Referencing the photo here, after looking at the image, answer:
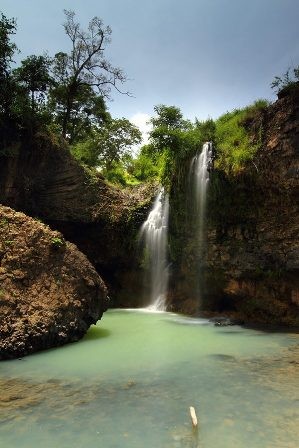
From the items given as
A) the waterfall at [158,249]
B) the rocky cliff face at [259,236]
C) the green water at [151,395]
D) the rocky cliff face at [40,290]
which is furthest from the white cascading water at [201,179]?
the green water at [151,395]

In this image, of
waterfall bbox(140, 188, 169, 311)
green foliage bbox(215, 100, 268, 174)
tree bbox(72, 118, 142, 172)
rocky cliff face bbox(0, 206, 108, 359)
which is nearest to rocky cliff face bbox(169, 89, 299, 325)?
green foliage bbox(215, 100, 268, 174)

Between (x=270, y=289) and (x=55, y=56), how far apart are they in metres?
19.0

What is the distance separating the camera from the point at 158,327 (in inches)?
501

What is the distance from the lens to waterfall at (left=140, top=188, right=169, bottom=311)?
17878 millimetres

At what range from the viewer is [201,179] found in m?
16.5

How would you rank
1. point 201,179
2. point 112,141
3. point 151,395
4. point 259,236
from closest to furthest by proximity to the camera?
point 151,395 < point 259,236 < point 201,179 < point 112,141

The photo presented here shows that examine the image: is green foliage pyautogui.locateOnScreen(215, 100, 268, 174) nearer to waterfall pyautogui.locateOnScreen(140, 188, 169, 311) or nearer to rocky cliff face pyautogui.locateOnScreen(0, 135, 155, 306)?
waterfall pyautogui.locateOnScreen(140, 188, 169, 311)

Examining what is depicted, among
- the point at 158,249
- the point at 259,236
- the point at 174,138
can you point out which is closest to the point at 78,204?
the point at 158,249

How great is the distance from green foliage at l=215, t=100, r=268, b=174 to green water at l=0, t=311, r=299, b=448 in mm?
7396

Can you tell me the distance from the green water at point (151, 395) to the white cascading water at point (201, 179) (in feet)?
22.7

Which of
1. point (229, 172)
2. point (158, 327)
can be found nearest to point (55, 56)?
point (229, 172)

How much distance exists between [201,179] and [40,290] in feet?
30.6

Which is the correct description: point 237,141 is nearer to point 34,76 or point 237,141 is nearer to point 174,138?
point 174,138

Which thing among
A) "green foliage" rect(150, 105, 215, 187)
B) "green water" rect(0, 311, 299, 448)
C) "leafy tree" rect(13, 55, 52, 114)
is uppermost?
"leafy tree" rect(13, 55, 52, 114)
